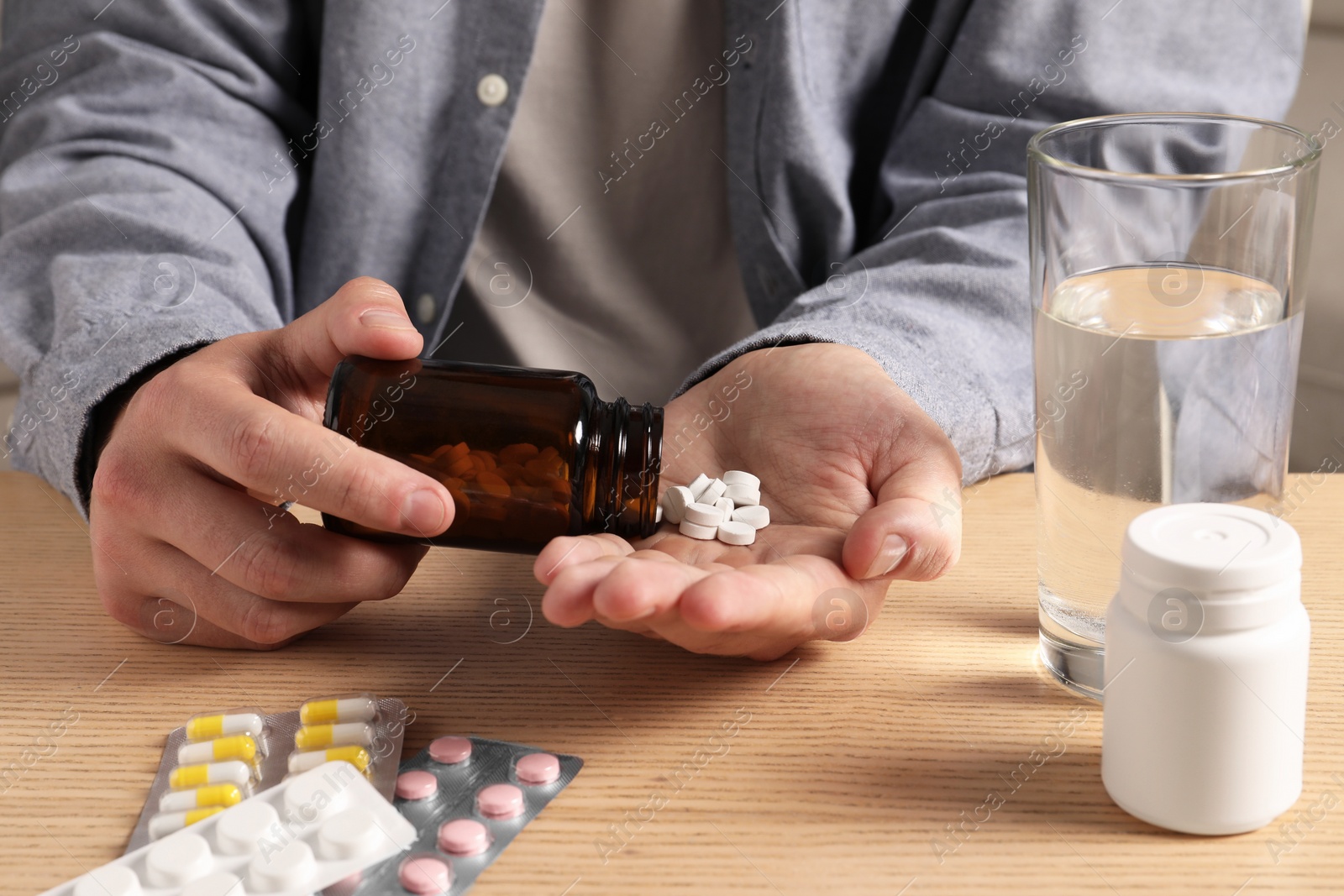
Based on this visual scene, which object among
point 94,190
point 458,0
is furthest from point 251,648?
point 458,0

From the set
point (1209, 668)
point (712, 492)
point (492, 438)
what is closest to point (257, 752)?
point (492, 438)

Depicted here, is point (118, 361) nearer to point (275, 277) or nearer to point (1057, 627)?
point (275, 277)

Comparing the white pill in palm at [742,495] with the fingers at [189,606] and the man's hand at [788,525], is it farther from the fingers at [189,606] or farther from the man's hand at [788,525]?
the fingers at [189,606]

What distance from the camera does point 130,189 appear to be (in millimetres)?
983

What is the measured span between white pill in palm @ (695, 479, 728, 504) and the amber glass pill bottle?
0.29 feet

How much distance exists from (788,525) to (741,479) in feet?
0.15

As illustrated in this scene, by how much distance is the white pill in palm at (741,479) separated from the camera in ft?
2.40

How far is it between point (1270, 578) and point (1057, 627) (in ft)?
0.56

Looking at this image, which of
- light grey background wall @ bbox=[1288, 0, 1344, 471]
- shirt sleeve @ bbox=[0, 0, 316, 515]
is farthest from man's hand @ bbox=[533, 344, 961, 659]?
light grey background wall @ bbox=[1288, 0, 1344, 471]

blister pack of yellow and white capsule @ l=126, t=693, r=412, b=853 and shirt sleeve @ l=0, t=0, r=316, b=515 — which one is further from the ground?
Result: shirt sleeve @ l=0, t=0, r=316, b=515

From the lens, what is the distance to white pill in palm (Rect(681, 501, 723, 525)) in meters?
0.69

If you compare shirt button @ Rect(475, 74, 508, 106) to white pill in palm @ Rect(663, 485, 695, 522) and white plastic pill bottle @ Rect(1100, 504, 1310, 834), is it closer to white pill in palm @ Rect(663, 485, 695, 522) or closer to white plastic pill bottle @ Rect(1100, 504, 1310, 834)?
white pill in palm @ Rect(663, 485, 695, 522)

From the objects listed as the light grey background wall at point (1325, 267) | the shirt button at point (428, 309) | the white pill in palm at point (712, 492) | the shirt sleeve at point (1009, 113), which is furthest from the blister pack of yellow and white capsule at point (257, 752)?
the light grey background wall at point (1325, 267)

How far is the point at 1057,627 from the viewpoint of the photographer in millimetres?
623
